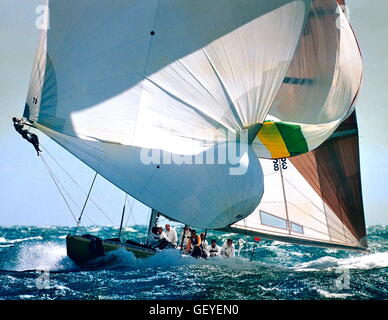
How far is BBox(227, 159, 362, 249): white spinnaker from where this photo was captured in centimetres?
1777

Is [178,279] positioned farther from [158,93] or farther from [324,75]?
[324,75]

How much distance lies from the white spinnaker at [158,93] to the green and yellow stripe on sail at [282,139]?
6.47ft

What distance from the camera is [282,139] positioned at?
1497 centimetres

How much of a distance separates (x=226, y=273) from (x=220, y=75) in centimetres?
485

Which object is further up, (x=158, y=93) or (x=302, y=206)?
(x=158, y=93)

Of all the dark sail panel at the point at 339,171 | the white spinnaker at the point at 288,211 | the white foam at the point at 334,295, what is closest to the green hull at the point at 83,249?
the white spinnaker at the point at 288,211

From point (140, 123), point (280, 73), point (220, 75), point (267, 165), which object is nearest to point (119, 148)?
point (140, 123)

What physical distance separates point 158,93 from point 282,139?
13.4ft

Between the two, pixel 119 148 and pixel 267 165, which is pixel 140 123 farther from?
pixel 267 165

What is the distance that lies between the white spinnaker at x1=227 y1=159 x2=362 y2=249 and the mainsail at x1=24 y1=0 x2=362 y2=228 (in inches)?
203

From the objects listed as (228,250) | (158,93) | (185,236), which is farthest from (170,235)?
(158,93)

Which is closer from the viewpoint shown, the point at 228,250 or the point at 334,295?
the point at 334,295

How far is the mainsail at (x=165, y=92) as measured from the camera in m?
11.9
